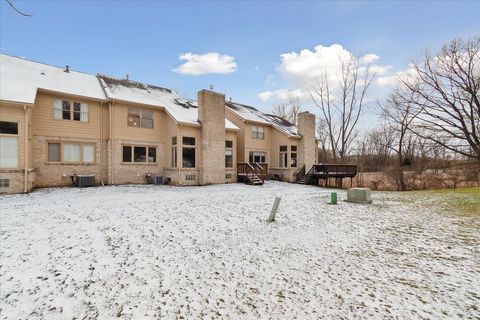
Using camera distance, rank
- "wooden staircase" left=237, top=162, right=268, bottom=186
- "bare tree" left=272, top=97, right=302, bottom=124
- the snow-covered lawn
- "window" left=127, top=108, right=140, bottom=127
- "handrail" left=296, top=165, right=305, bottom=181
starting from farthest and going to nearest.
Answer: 1. "bare tree" left=272, top=97, right=302, bottom=124
2. "handrail" left=296, top=165, right=305, bottom=181
3. "wooden staircase" left=237, top=162, right=268, bottom=186
4. "window" left=127, top=108, right=140, bottom=127
5. the snow-covered lawn

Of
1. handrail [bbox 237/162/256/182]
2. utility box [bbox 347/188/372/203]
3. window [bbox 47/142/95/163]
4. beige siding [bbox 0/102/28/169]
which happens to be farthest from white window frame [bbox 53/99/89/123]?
utility box [bbox 347/188/372/203]

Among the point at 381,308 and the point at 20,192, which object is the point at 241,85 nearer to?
the point at 20,192

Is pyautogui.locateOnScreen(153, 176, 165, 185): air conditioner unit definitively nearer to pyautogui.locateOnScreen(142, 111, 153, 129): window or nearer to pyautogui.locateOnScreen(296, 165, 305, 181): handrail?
pyautogui.locateOnScreen(142, 111, 153, 129): window

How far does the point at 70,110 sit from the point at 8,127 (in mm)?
3533

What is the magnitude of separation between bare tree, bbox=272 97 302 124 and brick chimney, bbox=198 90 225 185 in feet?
86.3

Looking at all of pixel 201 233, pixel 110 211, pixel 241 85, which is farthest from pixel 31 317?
pixel 241 85

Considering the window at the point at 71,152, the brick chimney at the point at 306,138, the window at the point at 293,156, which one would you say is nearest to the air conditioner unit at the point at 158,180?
the window at the point at 71,152

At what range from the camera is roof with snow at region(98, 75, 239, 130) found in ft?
55.9

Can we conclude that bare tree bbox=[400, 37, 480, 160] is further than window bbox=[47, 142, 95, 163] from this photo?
Yes

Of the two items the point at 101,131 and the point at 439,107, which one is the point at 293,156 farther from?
the point at 101,131

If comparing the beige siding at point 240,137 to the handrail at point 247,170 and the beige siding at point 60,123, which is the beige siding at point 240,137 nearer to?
the handrail at point 247,170

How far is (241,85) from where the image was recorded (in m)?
29.0

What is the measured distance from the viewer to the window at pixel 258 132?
23.6 m

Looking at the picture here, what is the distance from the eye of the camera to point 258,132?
24000 millimetres
